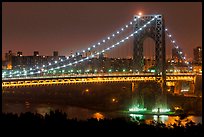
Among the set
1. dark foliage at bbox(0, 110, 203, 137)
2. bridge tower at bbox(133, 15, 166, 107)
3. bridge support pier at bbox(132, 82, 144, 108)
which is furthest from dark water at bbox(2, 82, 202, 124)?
dark foliage at bbox(0, 110, 203, 137)

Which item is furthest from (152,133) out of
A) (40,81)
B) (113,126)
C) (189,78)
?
(189,78)

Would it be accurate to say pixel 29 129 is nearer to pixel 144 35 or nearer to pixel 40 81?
pixel 40 81

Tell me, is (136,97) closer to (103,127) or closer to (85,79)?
(85,79)

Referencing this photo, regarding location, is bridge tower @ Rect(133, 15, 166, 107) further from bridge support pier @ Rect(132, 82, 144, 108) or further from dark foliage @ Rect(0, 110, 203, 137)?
dark foliage @ Rect(0, 110, 203, 137)

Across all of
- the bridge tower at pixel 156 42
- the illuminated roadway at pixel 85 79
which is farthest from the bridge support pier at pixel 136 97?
the bridge tower at pixel 156 42

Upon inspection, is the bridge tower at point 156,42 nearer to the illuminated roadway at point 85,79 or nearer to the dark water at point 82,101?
the illuminated roadway at point 85,79

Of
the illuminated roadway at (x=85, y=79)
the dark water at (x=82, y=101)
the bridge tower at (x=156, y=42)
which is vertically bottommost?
the dark water at (x=82, y=101)

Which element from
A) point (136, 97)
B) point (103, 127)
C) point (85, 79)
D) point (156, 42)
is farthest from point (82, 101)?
point (103, 127)
